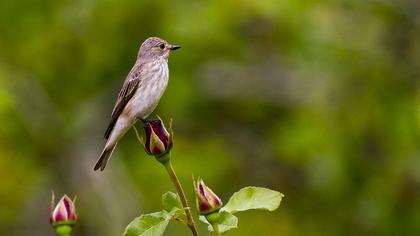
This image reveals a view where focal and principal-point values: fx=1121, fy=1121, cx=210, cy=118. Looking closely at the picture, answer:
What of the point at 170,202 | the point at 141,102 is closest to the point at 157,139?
the point at 170,202

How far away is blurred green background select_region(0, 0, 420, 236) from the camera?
38.9 feet

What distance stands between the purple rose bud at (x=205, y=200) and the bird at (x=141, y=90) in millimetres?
2496

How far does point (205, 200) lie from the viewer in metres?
3.59

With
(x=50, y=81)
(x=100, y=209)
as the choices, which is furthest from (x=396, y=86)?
(x=50, y=81)

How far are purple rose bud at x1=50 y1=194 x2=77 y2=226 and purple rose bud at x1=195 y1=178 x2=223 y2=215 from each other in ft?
1.36

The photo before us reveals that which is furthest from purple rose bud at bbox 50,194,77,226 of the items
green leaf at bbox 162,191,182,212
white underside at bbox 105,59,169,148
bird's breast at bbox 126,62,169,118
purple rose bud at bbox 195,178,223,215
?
white underside at bbox 105,59,169,148

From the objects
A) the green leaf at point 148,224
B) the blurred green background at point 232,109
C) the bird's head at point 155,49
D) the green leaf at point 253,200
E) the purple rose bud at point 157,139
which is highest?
the bird's head at point 155,49

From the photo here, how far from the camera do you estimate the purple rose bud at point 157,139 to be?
149 inches

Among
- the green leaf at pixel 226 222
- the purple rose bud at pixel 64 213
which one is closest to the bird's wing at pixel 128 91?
the purple rose bud at pixel 64 213

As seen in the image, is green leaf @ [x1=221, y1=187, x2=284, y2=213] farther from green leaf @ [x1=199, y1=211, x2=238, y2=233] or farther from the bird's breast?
the bird's breast

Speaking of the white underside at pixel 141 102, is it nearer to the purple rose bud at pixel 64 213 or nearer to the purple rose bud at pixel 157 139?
the purple rose bud at pixel 157 139

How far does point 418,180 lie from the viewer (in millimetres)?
11023

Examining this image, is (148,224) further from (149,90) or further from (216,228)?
(149,90)

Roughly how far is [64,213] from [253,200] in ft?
2.04
